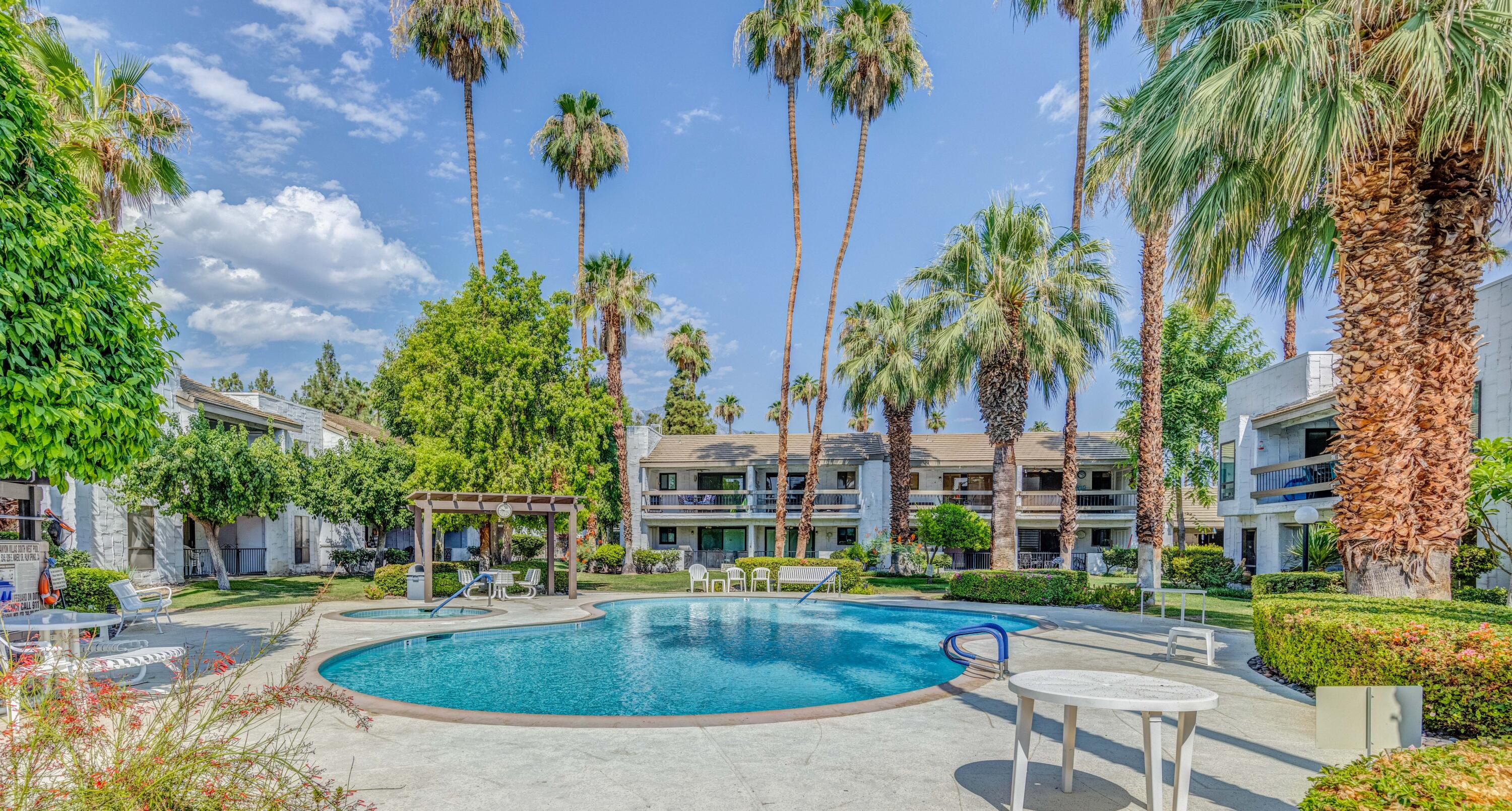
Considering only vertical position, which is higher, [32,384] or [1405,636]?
[32,384]

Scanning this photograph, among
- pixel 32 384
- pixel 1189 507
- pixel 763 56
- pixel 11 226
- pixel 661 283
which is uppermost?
pixel 763 56

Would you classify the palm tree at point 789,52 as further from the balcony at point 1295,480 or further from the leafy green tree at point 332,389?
the leafy green tree at point 332,389

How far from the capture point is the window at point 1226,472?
27.4 metres

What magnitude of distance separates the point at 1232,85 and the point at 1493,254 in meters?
4.83

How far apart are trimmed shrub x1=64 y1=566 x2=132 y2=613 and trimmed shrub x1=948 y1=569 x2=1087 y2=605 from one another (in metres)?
19.0

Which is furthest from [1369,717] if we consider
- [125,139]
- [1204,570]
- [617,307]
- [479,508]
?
[617,307]

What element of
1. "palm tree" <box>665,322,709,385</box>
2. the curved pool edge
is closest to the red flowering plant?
the curved pool edge

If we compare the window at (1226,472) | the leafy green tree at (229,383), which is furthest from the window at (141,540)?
the leafy green tree at (229,383)

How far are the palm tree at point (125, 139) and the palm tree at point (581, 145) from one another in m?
16.5

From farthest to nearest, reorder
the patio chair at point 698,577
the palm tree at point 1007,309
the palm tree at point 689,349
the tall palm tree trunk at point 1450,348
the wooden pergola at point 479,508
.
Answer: the palm tree at point 689,349 < the patio chair at point 698,577 < the palm tree at point 1007,309 < the wooden pergola at point 479,508 < the tall palm tree trunk at point 1450,348

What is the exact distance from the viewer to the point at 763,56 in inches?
1095

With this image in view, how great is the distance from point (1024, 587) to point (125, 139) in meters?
21.4

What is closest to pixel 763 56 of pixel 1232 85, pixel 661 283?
pixel 661 283

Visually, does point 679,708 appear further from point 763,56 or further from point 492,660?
point 763,56
